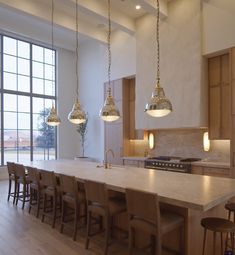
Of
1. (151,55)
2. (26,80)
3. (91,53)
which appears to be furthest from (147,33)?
(26,80)

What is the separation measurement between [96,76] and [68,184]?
5754 mm

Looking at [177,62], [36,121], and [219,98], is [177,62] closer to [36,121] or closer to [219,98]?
[219,98]

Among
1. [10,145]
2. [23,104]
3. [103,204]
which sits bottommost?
[103,204]

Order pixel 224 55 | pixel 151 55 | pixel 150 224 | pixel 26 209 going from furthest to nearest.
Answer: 1. pixel 151 55
2. pixel 224 55
3. pixel 26 209
4. pixel 150 224

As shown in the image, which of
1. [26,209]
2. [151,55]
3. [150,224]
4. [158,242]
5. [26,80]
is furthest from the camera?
[26,80]

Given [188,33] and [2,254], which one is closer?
[2,254]

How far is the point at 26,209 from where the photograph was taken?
15.8ft

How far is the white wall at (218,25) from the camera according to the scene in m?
4.79

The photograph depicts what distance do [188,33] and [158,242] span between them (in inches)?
180

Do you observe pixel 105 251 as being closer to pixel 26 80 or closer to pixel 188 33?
pixel 188 33

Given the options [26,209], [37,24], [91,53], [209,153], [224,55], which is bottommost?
[26,209]

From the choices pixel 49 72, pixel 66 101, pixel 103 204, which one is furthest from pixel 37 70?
pixel 103 204

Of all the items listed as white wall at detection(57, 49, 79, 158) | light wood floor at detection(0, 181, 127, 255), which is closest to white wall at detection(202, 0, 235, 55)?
light wood floor at detection(0, 181, 127, 255)

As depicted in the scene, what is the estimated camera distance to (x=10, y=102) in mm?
8164
